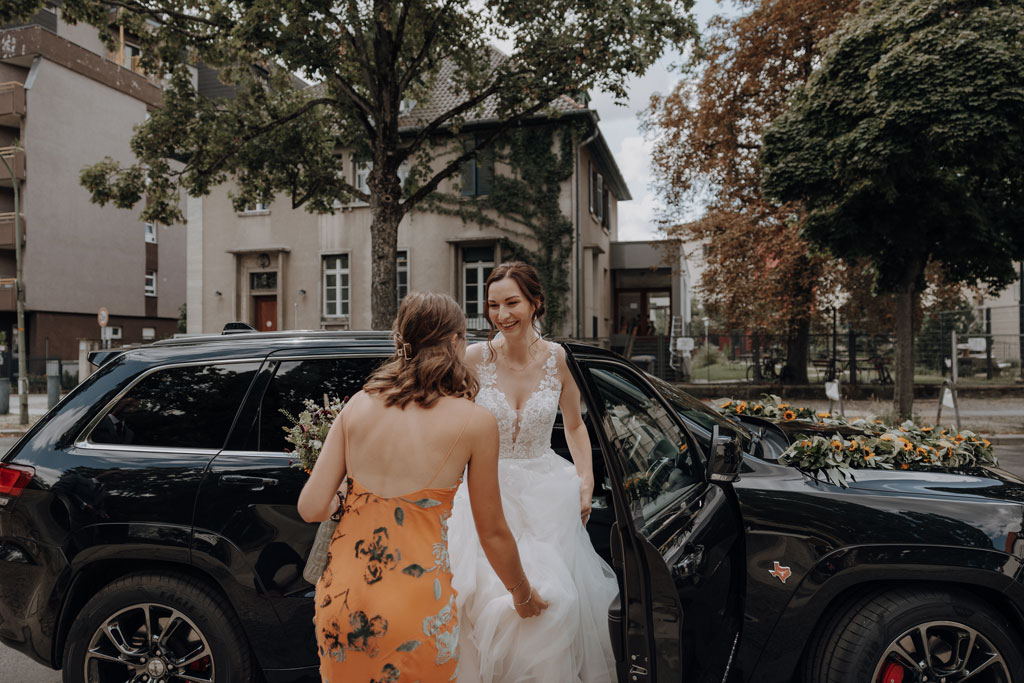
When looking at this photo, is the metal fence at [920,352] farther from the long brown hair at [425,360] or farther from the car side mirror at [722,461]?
the long brown hair at [425,360]

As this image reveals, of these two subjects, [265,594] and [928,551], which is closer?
[928,551]

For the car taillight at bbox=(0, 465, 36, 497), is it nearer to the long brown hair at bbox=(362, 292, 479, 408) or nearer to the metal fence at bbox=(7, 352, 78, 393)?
the long brown hair at bbox=(362, 292, 479, 408)

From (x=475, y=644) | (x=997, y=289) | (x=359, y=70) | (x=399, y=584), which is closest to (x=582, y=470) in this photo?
(x=475, y=644)

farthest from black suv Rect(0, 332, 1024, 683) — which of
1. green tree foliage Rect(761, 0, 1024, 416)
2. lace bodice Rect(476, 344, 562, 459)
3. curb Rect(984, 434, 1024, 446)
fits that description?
curb Rect(984, 434, 1024, 446)

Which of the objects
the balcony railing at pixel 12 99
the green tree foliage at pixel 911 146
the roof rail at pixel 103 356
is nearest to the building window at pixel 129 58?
the balcony railing at pixel 12 99

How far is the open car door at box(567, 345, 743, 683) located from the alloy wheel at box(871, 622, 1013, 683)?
22.7 inches

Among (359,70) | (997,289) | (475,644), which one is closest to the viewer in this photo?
(475,644)

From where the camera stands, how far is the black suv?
7.66 ft

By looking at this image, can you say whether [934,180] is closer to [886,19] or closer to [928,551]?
[886,19]

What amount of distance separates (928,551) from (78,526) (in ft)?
11.1

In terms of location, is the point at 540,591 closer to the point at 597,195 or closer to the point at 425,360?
the point at 425,360

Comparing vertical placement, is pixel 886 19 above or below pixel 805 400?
above

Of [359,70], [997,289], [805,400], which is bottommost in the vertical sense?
[805,400]

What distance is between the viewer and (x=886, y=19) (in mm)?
10016
